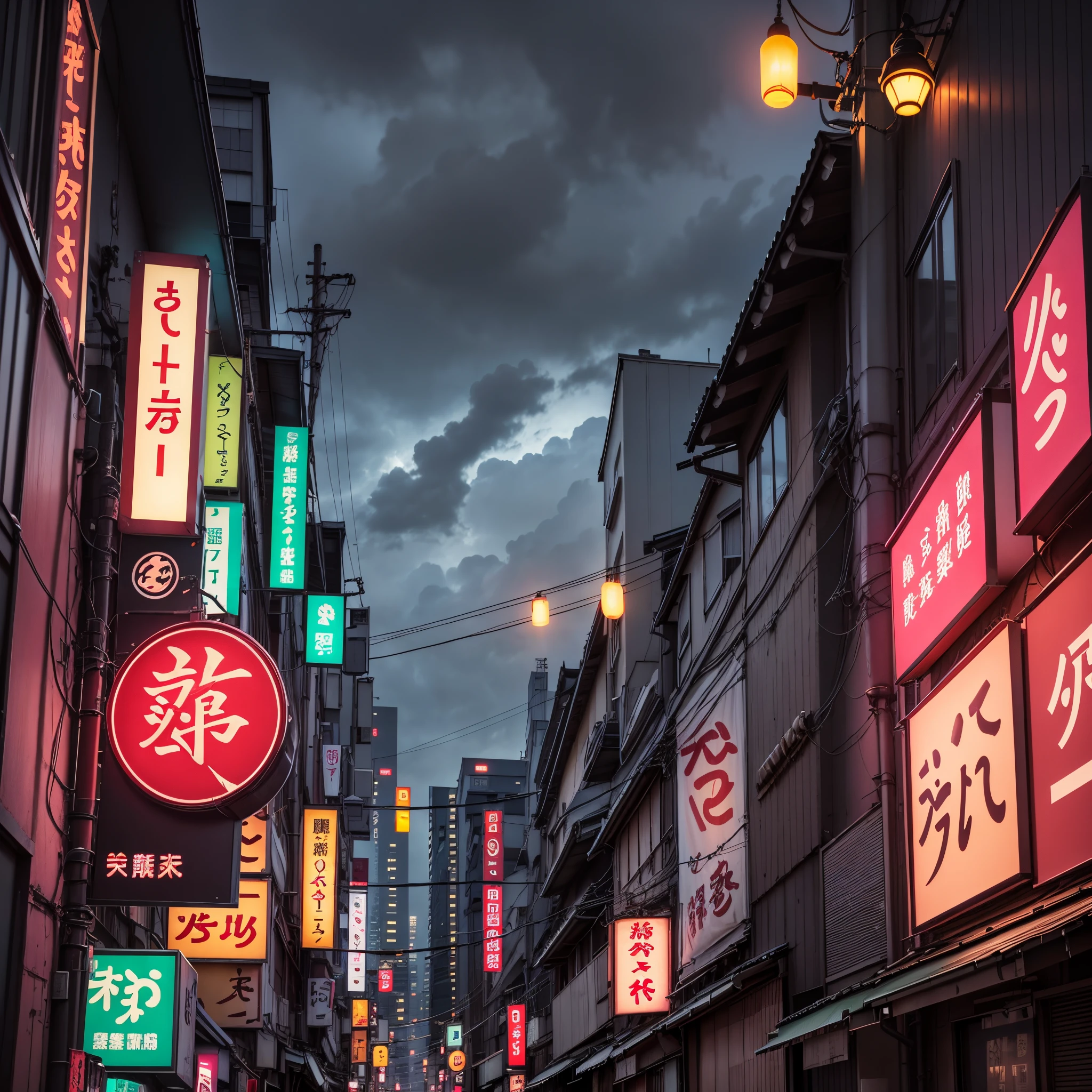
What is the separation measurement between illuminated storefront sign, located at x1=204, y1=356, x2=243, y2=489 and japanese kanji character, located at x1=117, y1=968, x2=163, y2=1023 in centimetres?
1121

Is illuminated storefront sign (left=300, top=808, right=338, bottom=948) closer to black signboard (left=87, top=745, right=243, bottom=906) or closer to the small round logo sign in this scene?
the small round logo sign

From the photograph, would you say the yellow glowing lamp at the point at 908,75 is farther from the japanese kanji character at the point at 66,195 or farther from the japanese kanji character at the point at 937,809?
the japanese kanji character at the point at 66,195

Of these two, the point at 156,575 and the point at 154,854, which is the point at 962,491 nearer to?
the point at 156,575

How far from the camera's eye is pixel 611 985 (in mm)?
28062

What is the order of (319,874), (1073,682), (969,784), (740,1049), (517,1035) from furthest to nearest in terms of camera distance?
(517,1035) → (319,874) → (740,1049) → (969,784) → (1073,682)

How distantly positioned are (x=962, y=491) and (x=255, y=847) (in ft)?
55.4

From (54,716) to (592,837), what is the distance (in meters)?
34.1

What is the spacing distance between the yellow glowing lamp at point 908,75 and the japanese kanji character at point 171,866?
32.0 ft

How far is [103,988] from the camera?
12414mm

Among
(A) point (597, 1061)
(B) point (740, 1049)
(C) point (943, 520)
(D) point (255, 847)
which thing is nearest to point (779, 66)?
(C) point (943, 520)

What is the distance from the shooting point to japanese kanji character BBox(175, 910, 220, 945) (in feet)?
68.3

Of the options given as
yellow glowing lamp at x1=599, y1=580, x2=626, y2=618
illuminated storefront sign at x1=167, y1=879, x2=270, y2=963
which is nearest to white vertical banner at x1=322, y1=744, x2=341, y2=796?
yellow glowing lamp at x1=599, y1=580, x2=626, y2=618

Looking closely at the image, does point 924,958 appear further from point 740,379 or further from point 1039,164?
point 740,379

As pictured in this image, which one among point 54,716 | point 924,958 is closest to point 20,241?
point 54,716
